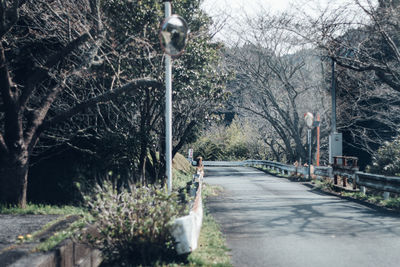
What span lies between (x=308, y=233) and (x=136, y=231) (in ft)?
13.5

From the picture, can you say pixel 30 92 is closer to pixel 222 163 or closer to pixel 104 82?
pixel 104 82

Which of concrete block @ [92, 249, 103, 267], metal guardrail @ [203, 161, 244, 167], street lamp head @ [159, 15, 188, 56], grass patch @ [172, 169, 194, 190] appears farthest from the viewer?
metal guardrail @ [203, 161, 244, 167]

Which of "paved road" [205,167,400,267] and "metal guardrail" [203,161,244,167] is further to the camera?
"metal guardrail" [203,161,244,167]

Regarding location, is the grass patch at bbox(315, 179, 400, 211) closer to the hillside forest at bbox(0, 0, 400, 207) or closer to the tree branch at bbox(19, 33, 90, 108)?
the hillside forest at bbox(0, 0, 400, 207)

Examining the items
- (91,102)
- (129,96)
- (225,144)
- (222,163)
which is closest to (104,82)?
(129,96)

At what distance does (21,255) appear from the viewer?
629 cm

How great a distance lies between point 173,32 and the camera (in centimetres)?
842

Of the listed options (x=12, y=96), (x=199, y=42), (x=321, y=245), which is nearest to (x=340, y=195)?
(x=199, y=42)

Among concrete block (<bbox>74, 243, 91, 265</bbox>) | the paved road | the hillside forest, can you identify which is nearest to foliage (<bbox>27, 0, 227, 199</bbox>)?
the hillside forest

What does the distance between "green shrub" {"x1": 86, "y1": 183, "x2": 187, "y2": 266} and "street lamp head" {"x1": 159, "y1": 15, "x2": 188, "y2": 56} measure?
3.04 m

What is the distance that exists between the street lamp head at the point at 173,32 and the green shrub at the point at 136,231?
3040 mm

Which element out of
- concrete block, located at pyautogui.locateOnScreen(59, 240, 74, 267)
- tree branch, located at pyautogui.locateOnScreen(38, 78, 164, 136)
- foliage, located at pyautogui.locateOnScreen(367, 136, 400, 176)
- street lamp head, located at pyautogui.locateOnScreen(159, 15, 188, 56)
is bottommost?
concrete block, located at pyautogui.locateOnScreen(59, 240, 74, 267)

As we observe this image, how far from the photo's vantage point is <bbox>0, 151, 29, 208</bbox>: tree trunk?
12156mm

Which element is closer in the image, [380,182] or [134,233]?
[134,233]
